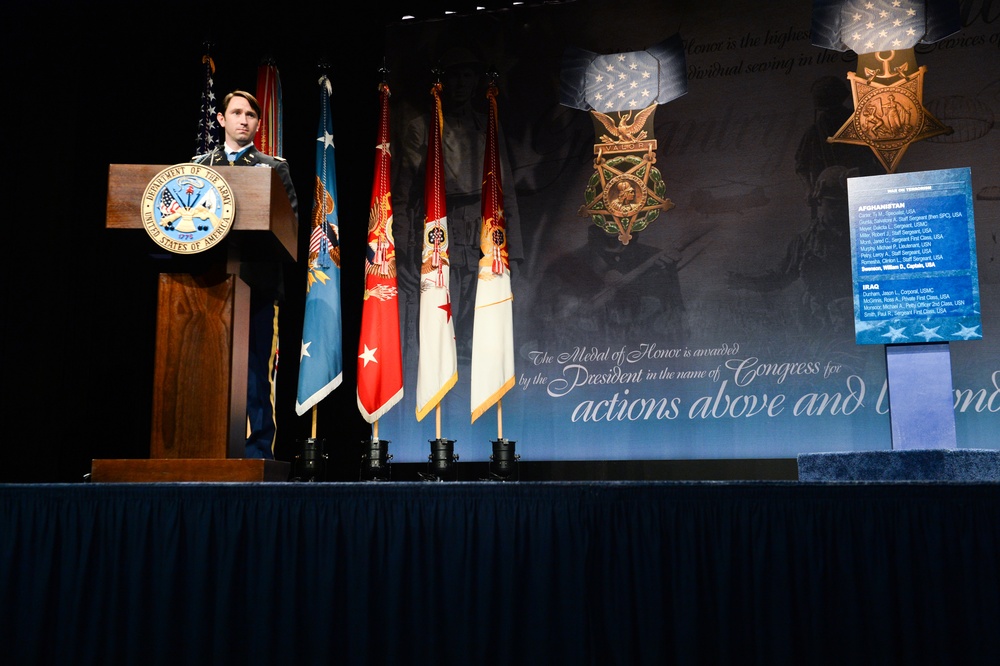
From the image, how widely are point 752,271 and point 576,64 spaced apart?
1.58 meters

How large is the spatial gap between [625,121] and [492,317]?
1383mm

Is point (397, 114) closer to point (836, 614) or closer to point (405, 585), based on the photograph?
point (405, 585)

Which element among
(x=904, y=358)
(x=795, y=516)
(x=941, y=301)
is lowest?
(x=795, y=516)

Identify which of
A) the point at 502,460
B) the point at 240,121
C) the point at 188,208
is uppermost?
the point at 240,121

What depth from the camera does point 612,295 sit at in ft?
15.5

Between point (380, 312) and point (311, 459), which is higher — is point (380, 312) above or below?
above

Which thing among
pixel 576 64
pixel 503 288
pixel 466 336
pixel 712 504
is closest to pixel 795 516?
pixel 712 504

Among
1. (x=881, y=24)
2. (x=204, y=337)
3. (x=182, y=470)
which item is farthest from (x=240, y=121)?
(x=881, y=24)

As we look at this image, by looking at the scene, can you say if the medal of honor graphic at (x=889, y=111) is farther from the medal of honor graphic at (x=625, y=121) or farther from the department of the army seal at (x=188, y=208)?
the department of the army seal at (x=188, y=208)

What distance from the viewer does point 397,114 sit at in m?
5.11

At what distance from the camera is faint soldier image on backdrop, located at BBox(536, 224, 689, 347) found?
462 cm

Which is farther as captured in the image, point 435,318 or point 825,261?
point 435,318

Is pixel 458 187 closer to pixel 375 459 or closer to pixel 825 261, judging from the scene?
pixel 375 459

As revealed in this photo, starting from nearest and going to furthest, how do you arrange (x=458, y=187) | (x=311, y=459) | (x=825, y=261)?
(x=311, y=459), (x=825, y=261), (x=458, y=187)
